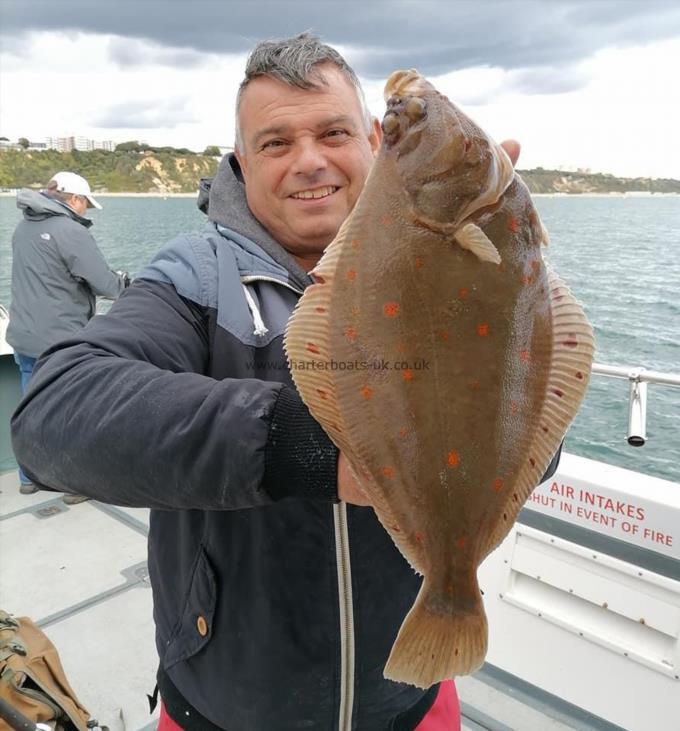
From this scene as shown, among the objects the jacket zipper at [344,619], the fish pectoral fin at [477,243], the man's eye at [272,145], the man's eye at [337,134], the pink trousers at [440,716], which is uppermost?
the man's eye at [337,134]

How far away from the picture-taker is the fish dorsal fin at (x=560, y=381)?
1.40 m

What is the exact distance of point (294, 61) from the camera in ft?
6.61

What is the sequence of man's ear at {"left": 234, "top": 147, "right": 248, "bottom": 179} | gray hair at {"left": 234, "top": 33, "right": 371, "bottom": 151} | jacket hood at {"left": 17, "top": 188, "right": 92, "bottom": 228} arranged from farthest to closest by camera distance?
jacket hood at {"left": 17, "top": 188, "right": 92, "bottom": 228} → man's ear at {"left": 234, "top": 147, "right": 248, "bottom": 179} → gray hair at {"left": 234, "top": 33, "right": 371, "bottom": 151}

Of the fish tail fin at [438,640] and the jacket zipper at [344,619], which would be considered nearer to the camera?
the fish tail fin at [438,640]

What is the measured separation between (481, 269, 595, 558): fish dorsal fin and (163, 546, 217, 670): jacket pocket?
33.9 inches

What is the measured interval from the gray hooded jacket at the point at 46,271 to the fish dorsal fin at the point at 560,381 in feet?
18.2

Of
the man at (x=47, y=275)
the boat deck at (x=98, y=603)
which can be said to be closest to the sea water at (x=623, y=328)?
the man at (x=47, y=275)

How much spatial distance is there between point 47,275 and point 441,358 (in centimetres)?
573

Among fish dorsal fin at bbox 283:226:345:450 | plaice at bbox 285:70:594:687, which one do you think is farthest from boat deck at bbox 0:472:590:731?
fish dorsal fin at bbox 283:226:345:450

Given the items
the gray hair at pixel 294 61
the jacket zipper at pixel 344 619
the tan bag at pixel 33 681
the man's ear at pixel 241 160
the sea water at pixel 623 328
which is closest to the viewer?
the jacket zipper at pixel 344 619

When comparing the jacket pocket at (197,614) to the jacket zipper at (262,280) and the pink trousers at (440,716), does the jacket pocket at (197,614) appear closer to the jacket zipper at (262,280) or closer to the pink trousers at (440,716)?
the pink trousers at (440,716)

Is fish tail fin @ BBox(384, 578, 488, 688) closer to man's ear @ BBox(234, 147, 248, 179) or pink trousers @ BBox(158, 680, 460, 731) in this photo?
pink trousers @ BBox(158, 680, 460, 731)

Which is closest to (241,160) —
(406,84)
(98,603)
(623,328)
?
(406,84)

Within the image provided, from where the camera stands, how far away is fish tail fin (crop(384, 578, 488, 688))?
1329mm
